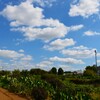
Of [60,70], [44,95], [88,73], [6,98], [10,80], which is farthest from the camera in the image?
[60,70]

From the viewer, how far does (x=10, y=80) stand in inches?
899

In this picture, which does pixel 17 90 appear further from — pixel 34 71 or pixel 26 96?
pixel 34 71

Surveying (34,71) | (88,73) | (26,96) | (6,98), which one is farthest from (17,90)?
(88,73)

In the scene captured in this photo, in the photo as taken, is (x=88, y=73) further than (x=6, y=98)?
Yes

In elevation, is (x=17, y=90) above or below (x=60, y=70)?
below

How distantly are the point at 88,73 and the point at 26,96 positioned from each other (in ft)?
168

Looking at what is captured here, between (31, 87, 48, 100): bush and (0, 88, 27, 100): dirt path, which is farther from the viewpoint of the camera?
(31, 87, 48, 100): bush

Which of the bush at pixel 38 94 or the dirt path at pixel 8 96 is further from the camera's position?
the bush at pixel 38 94

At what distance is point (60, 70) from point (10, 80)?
67.3 m

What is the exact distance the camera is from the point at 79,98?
808 inches

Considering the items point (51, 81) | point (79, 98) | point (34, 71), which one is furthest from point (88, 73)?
point (79, 98)

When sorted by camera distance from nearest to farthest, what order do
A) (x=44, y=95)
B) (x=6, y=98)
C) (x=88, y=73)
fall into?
(x=6, y=98), (x=44, y=95), (x=88, y=73)

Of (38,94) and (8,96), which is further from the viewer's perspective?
(38,94)

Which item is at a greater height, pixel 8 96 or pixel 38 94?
pixel 38 94
